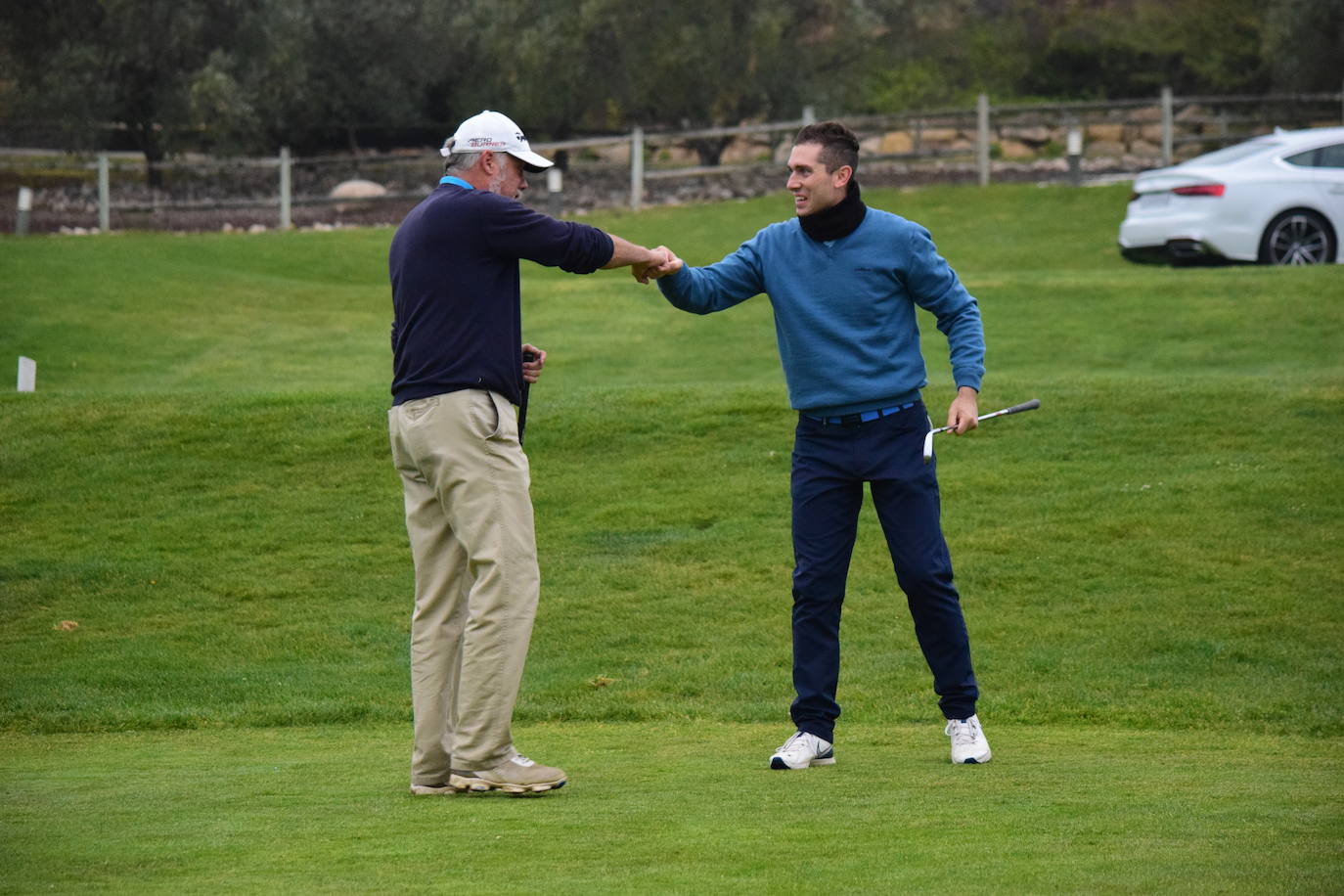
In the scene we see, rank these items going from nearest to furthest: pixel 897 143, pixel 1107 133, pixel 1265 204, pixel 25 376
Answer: pixel 25 376, pixel 1265 204, pixel 897 143, pixel 1107 133

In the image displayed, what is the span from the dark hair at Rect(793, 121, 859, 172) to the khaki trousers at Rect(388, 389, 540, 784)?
4.93 ft

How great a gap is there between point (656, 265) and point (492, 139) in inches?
32.0

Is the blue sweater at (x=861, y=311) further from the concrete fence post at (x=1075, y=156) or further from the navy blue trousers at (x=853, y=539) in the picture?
the concrete fence post at (x=1075, y=156)

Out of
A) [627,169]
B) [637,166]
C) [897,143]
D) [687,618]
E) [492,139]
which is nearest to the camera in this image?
[492,139]

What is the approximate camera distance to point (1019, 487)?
11883 millimetres

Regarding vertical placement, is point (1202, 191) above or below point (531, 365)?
above

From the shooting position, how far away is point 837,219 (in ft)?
20.6

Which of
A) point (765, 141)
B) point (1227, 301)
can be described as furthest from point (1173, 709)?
point (765, 141)

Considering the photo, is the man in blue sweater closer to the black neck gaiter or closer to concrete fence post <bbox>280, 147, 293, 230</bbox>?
the black neck gaiter

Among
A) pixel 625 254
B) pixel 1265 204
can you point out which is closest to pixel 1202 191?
pixel 1265 204

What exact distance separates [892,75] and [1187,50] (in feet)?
23.9

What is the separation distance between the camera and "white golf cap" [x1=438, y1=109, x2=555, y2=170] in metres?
5.81

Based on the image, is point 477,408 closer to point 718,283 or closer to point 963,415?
point 718,283

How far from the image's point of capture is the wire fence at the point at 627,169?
109 feet
